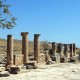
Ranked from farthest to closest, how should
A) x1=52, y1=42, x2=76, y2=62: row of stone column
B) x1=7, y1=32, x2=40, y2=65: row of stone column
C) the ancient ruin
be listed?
1. x1=52, y1=42, x2=76, y2=62: row of stone column
2. x1=7, y1=32, x2=40, y2=65: row of stone column
3. the ancient ruin

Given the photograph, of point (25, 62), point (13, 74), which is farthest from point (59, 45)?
point (13, 74)

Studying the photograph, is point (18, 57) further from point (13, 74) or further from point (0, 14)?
point (0, 14)

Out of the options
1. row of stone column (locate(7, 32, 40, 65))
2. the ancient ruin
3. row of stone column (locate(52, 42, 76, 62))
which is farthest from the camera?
row of stone column (locate(52, 42, 76, 62))

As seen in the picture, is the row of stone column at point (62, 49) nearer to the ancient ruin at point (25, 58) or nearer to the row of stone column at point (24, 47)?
the ancient ruin at point (25, 58)

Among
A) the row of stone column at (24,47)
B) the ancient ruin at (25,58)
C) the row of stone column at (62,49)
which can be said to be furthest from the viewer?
the row of stone column at (62,49)

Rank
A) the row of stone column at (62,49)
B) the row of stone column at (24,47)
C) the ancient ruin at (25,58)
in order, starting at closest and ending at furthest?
1. the ancient ruin at (25,58)
2. the row of stone column at (24,47)
3. the row of stone column at (62,49)

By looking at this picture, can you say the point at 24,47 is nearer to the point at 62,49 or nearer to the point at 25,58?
the point at 25,58

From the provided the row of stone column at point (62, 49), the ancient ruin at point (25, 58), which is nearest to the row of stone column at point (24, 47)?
the ancient ruin at point (25, 58)

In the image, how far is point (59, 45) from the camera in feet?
181

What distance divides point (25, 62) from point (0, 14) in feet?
57.0

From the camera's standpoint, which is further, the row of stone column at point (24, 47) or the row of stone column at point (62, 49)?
the row of stone column at point (62, 49)

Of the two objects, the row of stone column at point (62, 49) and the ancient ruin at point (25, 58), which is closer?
the ancient ruin at point (25, 58)

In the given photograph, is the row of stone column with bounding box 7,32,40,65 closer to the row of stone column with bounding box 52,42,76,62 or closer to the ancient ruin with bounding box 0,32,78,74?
the ancient ruin with bounding box 0,32,78,74

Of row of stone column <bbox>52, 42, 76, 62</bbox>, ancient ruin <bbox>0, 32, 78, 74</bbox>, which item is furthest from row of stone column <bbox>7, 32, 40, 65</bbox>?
row of stone column <bbox>52, 42, 76, 62</bbox>
